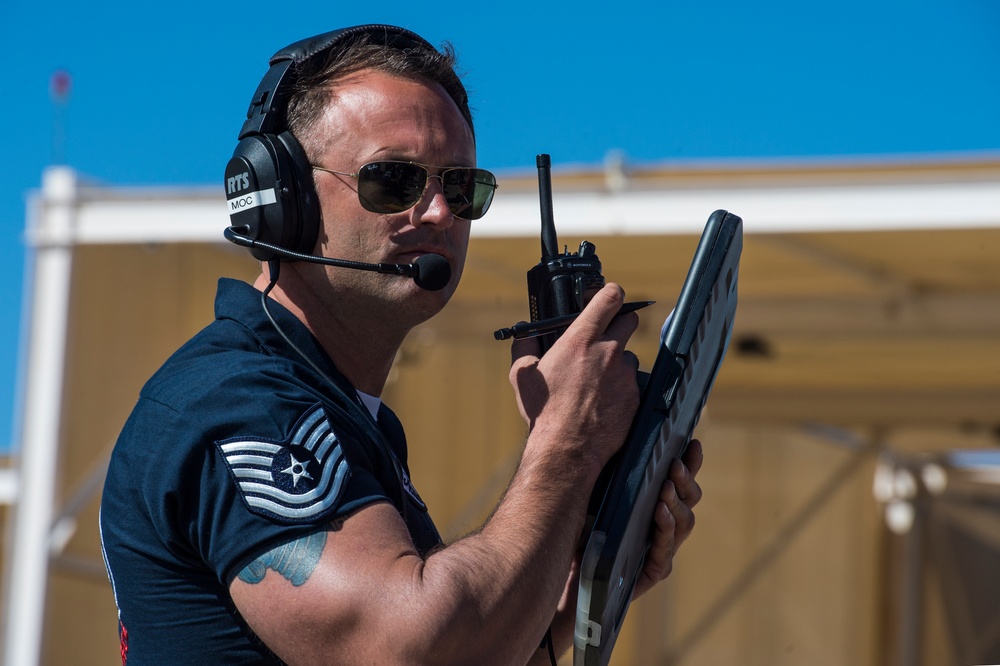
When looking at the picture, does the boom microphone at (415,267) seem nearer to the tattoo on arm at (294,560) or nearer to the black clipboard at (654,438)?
the black clipboard at (654,438)

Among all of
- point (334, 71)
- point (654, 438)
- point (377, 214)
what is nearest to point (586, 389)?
point (654, 438)

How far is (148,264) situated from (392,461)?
4.61 meters

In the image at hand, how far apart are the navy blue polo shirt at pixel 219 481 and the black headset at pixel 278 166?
21 cm

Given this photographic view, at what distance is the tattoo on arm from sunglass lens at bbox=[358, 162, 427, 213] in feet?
1.94

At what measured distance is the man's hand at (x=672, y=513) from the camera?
161 centimetres

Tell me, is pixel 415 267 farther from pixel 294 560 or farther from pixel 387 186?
pixel 294 560

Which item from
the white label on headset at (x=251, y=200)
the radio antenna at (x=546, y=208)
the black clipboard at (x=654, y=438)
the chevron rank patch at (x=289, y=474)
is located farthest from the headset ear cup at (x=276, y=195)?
the black clipboard at (x=654, y=438)

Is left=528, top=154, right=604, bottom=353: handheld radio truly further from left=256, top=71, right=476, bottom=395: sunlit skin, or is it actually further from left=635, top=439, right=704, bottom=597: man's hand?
left=635, top=439, right=704, bottom=597: man's hand

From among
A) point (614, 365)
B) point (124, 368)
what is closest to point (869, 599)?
point (124, 368)

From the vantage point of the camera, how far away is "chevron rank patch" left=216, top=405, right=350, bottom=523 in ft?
4.22

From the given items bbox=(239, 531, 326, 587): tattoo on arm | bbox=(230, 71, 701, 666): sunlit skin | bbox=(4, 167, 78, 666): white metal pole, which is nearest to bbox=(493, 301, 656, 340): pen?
bbox=(230, 71, 701, 666): sunlit skin

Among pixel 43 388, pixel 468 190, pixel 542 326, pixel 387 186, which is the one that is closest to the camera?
pixel 542 326

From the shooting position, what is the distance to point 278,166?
5.69 ft

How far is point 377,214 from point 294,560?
614mm
